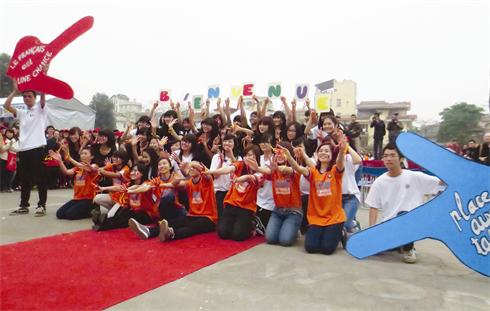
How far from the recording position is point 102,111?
27.8 metres

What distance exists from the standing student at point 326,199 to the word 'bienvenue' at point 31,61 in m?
3.86

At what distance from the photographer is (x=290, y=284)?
275 cm

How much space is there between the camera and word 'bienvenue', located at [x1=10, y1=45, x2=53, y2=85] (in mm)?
5216

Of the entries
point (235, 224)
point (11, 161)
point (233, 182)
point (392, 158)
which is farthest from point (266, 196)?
point (11, 161)

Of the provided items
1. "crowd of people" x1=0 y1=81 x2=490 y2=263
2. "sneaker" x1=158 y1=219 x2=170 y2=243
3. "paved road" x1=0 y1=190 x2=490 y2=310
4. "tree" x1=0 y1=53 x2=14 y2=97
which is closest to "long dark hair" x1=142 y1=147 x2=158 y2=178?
"crowd of people" x1=0 y1=81 x2=490 y2=263

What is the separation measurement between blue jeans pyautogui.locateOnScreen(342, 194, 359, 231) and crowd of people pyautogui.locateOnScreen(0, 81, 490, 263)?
0.04 feet

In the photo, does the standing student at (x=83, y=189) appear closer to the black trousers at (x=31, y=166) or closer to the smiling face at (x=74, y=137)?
the black trousers at (x=31, y=166)

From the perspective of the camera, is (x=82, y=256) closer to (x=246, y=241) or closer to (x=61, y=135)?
(x=246, y=241)

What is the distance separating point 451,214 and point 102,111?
1102 inches

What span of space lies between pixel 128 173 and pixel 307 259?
9.52ft

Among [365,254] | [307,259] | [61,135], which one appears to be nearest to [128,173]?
[307,259]

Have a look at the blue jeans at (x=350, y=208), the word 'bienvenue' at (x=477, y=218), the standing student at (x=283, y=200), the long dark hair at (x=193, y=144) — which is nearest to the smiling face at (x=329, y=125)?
the standing student at (x=283, y=200)

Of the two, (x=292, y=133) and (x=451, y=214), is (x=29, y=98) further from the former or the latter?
(x=451, y=214)

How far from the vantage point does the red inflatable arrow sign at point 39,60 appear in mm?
5219
